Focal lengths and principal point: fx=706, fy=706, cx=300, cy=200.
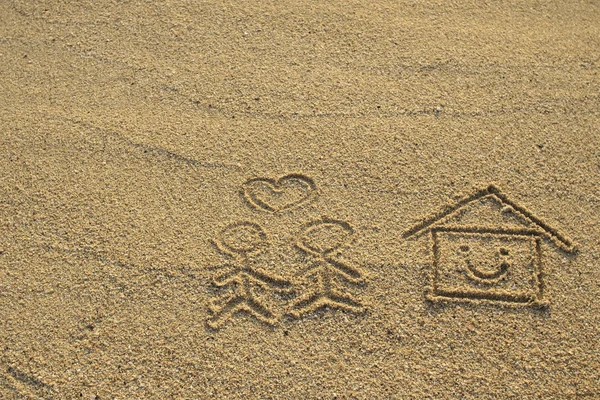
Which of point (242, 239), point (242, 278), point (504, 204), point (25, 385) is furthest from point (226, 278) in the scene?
point (504, 204)

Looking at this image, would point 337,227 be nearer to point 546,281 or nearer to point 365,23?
point 546,281

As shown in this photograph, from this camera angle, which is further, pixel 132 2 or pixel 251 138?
pixel 132 2

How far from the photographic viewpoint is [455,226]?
243cm

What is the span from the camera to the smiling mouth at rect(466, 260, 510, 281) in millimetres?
2285

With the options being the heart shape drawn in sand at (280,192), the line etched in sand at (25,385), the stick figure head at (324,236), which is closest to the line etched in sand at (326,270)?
the stick figure head at (324,236)

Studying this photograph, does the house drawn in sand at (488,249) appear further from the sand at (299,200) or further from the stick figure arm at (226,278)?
the stick figure arm at (226,278)

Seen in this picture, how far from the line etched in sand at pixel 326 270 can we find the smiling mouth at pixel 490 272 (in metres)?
0.37

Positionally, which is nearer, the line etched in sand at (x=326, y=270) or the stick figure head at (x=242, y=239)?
the line etched in sand at (x=326, y=270)

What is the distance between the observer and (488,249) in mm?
2367

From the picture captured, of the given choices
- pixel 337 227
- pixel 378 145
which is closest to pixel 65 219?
pixel 337 227

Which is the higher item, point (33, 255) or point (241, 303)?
point (33, 255)

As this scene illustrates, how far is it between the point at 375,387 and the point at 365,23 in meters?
1.83

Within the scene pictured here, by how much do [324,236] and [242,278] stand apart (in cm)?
32

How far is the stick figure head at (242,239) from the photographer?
2.40 metres
